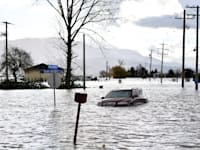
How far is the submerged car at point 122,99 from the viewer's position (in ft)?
102

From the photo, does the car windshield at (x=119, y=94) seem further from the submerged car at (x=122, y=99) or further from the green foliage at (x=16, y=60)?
the green foliage at (x=16, y=60)

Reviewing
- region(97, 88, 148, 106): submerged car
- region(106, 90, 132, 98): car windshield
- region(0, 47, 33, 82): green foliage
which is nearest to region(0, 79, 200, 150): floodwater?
region(97, 88, 148, 106): submerged car

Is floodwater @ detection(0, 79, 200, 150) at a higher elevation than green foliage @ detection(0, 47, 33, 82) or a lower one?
lower

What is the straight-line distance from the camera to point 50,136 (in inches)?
633

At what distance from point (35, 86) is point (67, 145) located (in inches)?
2117

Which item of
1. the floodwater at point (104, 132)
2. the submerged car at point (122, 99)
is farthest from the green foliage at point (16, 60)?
the floodwater at point (104, 132)

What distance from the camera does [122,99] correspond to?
3145cm

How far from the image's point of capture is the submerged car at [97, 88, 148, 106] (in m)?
31.0

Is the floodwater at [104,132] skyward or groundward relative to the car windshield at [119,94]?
groundward

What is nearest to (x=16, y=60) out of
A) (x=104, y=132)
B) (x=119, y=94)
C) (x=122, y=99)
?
(x=119, y=94)

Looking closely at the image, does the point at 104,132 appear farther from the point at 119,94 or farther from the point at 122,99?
the point at 119,94

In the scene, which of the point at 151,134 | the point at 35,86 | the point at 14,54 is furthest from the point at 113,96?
the point at 14,54

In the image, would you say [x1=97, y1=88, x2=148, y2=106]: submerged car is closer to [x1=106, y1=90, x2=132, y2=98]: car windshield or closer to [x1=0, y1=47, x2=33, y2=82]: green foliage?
[x1=106, y1=90, x2=132, y2=98]: car windshield

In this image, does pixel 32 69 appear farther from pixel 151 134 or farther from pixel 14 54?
pixel 151 134
